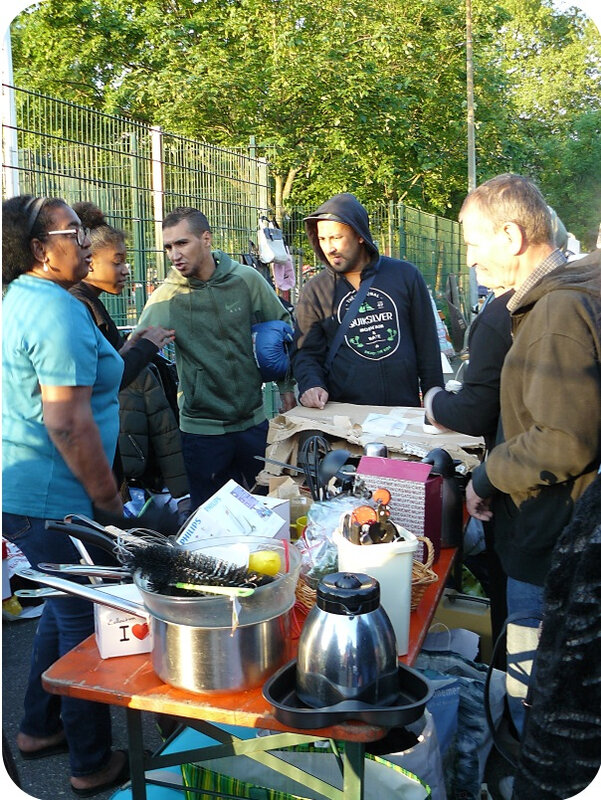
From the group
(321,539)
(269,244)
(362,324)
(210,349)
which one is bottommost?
(321,539)

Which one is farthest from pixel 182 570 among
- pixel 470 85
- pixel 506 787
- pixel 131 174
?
pixel 470 85

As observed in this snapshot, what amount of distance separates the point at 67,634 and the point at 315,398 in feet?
4.48

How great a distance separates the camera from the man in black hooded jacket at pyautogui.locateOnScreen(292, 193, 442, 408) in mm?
3531

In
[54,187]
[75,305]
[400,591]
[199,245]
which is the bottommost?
[400,591]

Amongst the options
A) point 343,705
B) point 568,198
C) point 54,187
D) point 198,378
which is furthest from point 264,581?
point 568,198

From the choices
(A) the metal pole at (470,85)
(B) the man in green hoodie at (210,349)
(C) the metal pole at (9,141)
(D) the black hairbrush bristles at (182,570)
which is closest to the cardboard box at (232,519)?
(D) the black hairbrush bristles at (182,570)

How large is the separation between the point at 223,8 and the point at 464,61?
7.07 metres

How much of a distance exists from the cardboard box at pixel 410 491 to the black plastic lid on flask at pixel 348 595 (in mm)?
632

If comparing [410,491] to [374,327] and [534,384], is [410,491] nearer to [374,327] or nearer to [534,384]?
[534,384]

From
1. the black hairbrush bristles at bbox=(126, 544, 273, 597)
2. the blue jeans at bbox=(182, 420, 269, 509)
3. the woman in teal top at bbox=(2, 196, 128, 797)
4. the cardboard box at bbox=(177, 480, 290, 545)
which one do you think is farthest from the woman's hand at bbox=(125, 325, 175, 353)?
the black hairbrush bristles at bbox=(126, 544, 273, 597)

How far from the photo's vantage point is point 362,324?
3.56 metres

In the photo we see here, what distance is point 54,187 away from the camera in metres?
4.21

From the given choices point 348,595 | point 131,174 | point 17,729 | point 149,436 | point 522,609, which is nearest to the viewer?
point 348,595

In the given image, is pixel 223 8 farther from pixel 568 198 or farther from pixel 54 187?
pixel 568 198
